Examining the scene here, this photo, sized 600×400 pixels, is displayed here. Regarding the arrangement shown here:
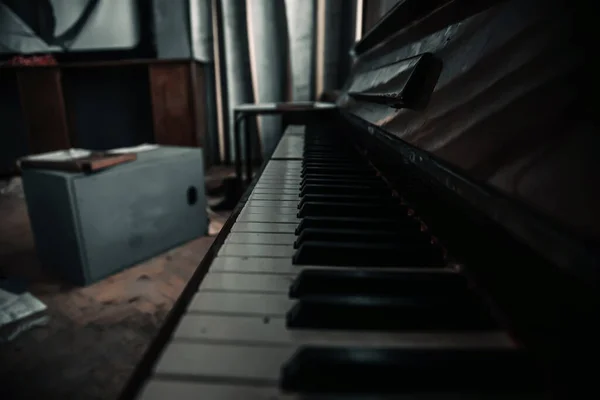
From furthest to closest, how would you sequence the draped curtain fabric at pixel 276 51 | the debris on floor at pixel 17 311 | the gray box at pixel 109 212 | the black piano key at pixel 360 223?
the draped curtain fabric at pixel 276 51
the gray box at pixel 109 212
the debris on floor at pixel 17 311
the black piano key at pixel 360 223

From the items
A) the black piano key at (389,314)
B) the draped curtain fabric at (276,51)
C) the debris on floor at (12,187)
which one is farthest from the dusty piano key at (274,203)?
the debris on floor at (12,187)

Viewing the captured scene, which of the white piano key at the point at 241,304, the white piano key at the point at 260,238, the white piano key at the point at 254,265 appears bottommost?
the white piano key at the point at 241,304

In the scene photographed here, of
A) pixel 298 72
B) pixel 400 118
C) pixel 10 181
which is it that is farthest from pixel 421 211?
pixel 10 181

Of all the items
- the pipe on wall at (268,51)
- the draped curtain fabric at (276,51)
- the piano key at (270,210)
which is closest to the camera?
the piano key at (270,210)

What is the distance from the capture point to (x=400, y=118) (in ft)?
2.43

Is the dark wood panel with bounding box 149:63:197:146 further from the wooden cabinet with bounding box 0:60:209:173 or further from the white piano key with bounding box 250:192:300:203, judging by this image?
the white piano key with bounding box 250:192:300:203

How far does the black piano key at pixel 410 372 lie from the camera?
306mm

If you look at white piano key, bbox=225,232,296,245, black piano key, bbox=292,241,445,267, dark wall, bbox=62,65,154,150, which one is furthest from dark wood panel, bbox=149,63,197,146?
black piano key, bbox=292,241,445,267

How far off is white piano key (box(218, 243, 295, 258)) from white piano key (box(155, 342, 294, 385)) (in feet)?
0.64

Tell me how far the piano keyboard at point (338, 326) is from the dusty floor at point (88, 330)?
0.99 metres

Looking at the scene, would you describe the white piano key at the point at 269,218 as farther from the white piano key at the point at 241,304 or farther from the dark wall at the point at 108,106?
the dark wall at the point at 108,106

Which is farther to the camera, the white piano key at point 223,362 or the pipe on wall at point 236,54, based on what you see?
the pipe on wall at point 236,54

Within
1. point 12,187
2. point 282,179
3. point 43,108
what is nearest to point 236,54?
point 43,108

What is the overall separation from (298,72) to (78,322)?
2.95 m
